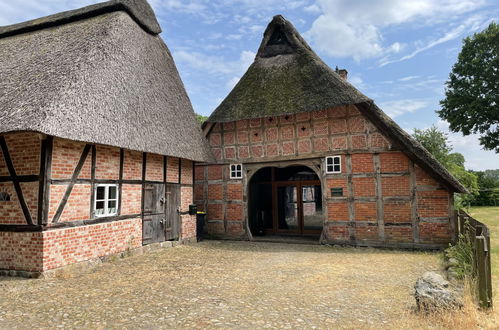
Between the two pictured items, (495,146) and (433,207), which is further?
(495,146)

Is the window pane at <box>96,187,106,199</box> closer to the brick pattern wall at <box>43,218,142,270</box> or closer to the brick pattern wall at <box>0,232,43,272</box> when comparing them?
the brick pattern wall at <box>43,218,142,270</box>

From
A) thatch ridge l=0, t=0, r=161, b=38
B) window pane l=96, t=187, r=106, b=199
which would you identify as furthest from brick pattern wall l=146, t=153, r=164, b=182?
thatch ridge l=0, t=0, r=161, b=38

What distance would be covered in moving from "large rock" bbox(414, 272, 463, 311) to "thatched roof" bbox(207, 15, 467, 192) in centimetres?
532

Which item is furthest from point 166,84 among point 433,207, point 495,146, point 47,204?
point 495,146

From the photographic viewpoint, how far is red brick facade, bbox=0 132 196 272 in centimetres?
627

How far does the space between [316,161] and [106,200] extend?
6.50m

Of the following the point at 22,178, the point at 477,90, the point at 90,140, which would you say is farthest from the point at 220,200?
the point at 477,90

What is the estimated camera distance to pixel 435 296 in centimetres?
396

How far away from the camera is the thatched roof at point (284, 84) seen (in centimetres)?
993

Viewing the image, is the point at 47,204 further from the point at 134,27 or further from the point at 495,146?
the point at 495,146

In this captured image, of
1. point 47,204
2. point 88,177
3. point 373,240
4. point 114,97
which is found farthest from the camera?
point 373,240

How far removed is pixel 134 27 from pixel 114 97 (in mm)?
3661

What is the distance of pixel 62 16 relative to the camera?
32.5ft

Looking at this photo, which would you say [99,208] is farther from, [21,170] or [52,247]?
[21,170]
